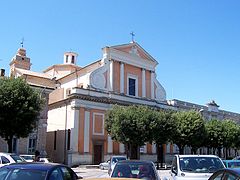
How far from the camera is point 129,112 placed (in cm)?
3556

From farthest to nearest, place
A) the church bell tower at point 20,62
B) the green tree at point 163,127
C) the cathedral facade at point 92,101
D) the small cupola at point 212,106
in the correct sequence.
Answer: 1. the small cupola at point 212,106
2. the church bell tower at point 20,62
3. the cathedral facade at point 92,101
4. the green tree at point 163,127

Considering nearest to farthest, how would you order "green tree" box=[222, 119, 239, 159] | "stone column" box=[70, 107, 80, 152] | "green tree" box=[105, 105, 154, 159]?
"green tree" box=[105, 105, 154, 159]
"stone column" box=[70, 107, 80, 152]
"green tree" box=[222, 119, 239, 159]

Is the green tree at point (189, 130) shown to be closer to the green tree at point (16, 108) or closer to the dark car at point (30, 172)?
the green tree at point (16, 108)

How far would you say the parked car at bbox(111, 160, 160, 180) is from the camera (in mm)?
10086

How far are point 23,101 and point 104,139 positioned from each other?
51.7 ft

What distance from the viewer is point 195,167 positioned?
38.2ft

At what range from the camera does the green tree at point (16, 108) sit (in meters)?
27.0

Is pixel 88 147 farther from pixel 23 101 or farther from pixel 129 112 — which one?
pixel 23 101

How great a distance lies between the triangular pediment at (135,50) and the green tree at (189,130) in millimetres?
10594

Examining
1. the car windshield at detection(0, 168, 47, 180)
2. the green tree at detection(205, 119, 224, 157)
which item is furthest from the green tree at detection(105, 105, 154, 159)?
the car windshield at detection(0, 168, 47, 180)

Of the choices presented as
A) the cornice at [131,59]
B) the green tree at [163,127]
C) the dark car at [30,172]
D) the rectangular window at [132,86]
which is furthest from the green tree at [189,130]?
the dark car at [30,172]

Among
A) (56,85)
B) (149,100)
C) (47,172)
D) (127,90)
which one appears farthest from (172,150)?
(47,172)

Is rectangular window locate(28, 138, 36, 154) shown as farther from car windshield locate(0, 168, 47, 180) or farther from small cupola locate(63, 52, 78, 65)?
car windshield locate(0, 168, 47, 180)

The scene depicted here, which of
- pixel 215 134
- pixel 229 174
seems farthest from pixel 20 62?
pixel 229 174
